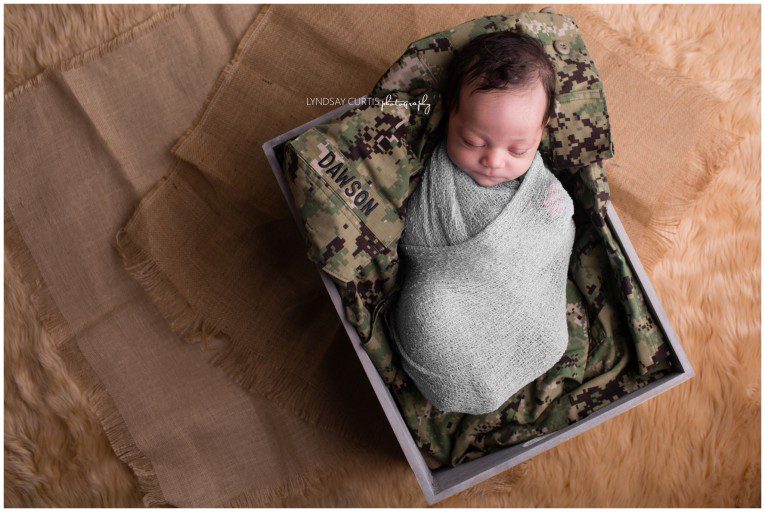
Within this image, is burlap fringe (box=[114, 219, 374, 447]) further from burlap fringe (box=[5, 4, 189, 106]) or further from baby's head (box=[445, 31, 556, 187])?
baby's head (box=[445, 31, 556, 187])

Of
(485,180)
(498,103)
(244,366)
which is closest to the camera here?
(498,103)

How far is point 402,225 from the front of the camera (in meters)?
1.05

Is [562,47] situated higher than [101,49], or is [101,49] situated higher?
[101,49]

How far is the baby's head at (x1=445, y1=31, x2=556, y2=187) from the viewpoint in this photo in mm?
938

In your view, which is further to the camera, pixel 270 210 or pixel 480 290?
pixel 270 210

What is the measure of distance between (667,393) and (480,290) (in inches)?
23.9

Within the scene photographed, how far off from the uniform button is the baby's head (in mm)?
50

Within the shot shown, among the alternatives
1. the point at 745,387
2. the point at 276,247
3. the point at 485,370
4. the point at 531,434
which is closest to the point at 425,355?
the point at 485,370

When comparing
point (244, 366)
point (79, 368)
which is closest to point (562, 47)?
point (244, 366)

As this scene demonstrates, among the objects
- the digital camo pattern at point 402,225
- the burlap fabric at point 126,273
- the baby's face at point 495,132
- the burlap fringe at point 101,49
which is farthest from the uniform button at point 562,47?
the burlap fringe at point 101,49

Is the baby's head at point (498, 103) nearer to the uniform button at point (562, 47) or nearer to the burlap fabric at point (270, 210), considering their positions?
the uniform button at point (562, 47)

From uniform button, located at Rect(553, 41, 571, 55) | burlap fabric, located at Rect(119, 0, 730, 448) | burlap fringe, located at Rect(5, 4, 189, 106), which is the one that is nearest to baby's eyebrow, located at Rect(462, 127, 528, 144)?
uniform button, located at Rect(553, 41, 571, 55)

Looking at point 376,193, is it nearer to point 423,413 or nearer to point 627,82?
point 423,413

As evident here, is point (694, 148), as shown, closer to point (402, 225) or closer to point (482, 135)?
point (482, 135)
